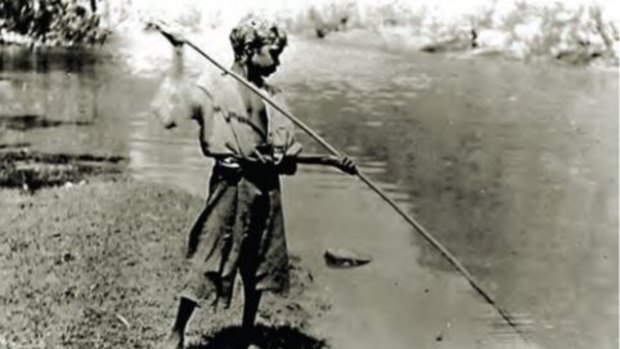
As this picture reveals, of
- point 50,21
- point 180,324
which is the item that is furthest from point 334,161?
point 50,21

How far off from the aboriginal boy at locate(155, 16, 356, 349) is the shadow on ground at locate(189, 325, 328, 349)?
62 cm

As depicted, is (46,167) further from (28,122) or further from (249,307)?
(249,307)

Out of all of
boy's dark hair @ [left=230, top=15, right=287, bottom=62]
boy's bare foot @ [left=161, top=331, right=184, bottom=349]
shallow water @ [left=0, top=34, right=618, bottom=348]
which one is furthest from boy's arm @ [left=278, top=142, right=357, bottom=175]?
shallow water @ [left=0, top=34, right=618, bottom=348]

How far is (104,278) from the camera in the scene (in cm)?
810

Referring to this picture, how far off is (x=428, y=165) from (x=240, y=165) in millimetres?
9520

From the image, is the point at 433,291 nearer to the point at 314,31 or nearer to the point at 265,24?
the point at 265,24

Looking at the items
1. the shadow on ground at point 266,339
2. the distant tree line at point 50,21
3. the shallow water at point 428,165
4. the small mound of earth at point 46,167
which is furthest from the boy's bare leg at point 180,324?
the distant tree line at point 50,21

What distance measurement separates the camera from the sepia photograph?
6.16 metres

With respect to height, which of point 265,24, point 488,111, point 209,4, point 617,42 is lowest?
point 488,111

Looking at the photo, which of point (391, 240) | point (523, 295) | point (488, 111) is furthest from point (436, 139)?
point (523, 295)

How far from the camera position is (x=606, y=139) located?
1780 centimetres

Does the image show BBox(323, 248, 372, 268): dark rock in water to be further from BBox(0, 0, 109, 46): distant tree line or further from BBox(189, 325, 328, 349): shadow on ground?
BBox(0, 0, 109, 46): distant tree line

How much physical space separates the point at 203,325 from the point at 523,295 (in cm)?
295

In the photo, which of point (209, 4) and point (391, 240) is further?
point (209, 4)
